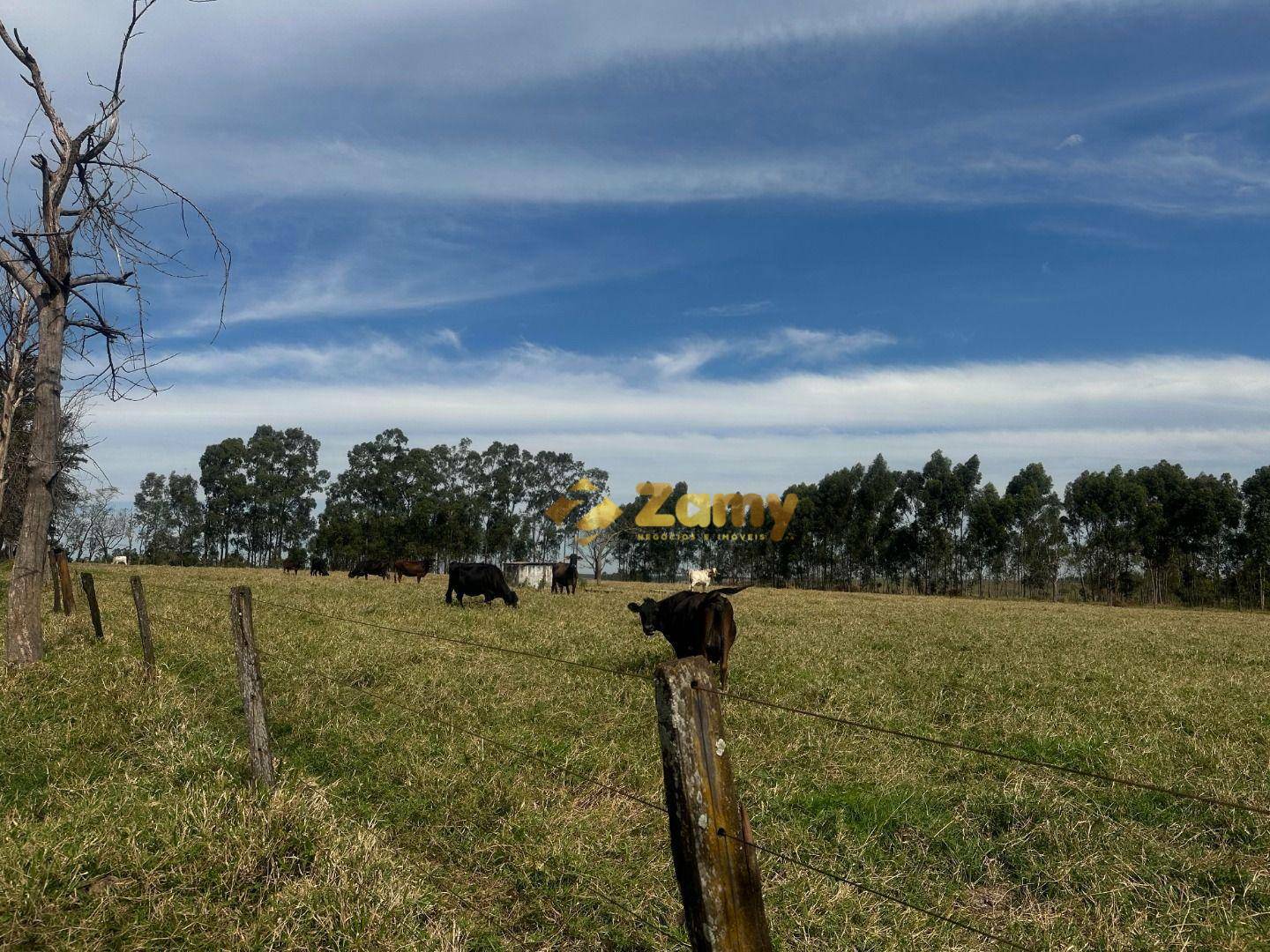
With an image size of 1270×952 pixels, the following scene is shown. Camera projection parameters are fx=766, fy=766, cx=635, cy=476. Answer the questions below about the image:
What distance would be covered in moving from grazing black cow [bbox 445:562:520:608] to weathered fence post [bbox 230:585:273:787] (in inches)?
605

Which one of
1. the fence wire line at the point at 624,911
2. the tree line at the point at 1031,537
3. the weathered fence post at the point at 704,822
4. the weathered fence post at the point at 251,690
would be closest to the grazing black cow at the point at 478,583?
the weathered fence post at the point at 251,690

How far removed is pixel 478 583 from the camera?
22125mm

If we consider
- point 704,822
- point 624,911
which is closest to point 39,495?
point 624,911

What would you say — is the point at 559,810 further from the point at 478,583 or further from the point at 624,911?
the point at 478,583

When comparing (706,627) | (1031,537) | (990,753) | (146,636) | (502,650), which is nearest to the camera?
(990,753)

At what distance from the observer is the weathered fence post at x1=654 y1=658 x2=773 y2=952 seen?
2896 mm

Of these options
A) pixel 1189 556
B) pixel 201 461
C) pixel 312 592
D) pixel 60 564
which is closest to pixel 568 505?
pixel 201 461

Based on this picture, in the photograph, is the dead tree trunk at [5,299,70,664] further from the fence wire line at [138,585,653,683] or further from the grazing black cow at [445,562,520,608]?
the grazing black cow at [445,562,520,608]

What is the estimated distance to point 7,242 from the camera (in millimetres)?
10031

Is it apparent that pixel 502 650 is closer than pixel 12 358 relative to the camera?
Yes

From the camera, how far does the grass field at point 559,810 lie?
174 inches

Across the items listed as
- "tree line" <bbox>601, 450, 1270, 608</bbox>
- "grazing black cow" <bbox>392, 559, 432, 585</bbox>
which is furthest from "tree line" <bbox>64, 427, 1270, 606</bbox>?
"grazing black cow" <bbox>392, 559, 432, 585</bbox>

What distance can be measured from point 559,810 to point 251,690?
2662 mm

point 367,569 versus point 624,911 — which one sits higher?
point 624,911
